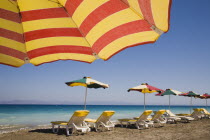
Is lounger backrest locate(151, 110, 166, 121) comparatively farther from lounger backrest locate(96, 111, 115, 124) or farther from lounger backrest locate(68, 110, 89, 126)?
lounger backrest locate(68, 110, 89, 126)

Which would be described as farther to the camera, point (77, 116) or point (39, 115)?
point (39, 115)

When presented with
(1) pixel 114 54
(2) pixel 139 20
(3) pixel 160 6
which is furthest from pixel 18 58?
(3) pixel 160 6

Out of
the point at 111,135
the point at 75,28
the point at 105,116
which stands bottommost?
the point at 111,135

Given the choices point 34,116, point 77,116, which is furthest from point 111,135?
point 34,116

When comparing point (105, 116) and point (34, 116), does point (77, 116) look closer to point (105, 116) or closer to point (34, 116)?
point (105, 116)

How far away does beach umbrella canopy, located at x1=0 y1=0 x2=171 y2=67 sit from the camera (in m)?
1.50

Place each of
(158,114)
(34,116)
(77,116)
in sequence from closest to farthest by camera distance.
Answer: (77,116) < (158,114) < (34,116)

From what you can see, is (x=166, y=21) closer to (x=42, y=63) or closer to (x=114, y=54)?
(x=114, y=54)

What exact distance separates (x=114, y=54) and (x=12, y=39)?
1.06 m

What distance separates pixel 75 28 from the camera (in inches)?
73.8

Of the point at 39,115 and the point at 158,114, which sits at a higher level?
the point at 158,114

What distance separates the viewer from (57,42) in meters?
2.01

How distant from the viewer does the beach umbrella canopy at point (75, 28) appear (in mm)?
→ 1495

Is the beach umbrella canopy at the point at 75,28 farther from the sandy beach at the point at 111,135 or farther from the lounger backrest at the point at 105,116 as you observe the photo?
the lounger backrest at the point at 105,116
